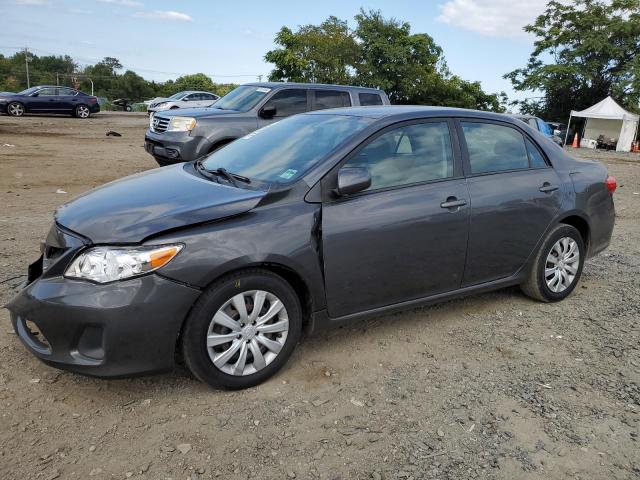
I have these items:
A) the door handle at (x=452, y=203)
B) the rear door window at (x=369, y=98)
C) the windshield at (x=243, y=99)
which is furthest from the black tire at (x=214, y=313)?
the rear door window at (x=369, y=98)

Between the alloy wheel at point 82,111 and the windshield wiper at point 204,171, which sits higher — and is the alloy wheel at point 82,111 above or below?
below

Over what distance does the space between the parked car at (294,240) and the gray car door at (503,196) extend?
0.01 meters

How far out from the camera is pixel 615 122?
107ft

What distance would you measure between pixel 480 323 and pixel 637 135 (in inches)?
1438

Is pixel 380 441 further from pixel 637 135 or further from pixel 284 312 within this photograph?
pixel 637 135

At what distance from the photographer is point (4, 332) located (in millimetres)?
3744

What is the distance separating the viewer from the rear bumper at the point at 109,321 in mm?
2781

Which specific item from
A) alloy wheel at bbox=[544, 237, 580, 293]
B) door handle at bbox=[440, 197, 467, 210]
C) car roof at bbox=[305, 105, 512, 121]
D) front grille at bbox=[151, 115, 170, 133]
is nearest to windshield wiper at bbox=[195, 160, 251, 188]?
car roof at bbox=[305, 105, 512, 121]

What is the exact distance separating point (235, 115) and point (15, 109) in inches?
741

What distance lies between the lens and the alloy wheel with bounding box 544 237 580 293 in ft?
14.9

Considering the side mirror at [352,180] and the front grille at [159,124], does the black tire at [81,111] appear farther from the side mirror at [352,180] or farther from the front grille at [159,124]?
the side mirror at [352,180]

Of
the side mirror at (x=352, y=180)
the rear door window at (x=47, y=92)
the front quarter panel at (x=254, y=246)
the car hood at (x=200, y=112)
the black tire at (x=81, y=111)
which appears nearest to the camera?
the front quarter panel at (x=254, y=246)

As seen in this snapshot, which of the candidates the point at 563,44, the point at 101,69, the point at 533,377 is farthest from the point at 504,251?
the point at 101,69

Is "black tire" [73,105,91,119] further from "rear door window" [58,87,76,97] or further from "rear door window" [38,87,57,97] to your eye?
"rear door window" [38,87,57,97]
